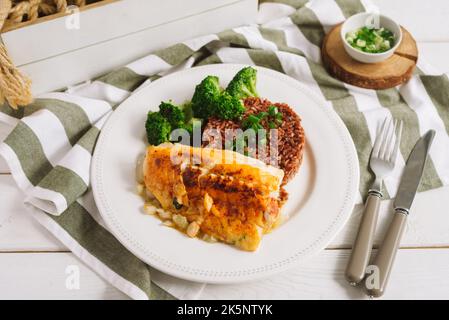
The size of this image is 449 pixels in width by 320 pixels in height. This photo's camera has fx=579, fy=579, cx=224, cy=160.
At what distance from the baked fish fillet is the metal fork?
1.66 ft

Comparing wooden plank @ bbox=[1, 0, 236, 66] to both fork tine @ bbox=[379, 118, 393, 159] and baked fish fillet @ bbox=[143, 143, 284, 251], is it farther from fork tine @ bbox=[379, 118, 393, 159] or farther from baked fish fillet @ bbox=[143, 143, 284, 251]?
fork tine @ bbox=[379, 118, 393, 159]

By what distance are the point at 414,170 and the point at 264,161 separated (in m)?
1.00

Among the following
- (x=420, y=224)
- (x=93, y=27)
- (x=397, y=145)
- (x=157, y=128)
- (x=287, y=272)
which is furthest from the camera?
(x=93, y=27)

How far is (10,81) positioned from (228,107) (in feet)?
4.75

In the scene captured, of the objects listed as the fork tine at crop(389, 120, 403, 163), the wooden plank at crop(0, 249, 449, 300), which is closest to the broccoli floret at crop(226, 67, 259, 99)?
the fork tine at crop(389, 120, 403, 163)

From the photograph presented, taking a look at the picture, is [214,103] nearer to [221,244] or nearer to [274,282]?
[221,244]

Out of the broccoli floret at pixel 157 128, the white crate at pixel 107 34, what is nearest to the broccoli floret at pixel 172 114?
the broccoli floret at pixel 157 128

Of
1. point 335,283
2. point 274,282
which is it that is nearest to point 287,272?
point 274,282

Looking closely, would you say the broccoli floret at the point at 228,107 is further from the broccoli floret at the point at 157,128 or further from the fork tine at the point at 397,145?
the fork tine at the point at 397,145

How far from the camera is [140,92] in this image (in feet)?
13.4

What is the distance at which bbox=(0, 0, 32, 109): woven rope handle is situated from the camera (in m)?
3.68

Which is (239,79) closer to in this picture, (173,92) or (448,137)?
(173,92)

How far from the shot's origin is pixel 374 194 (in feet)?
11.9

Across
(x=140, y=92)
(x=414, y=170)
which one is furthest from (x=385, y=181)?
(x=140, y=92)
